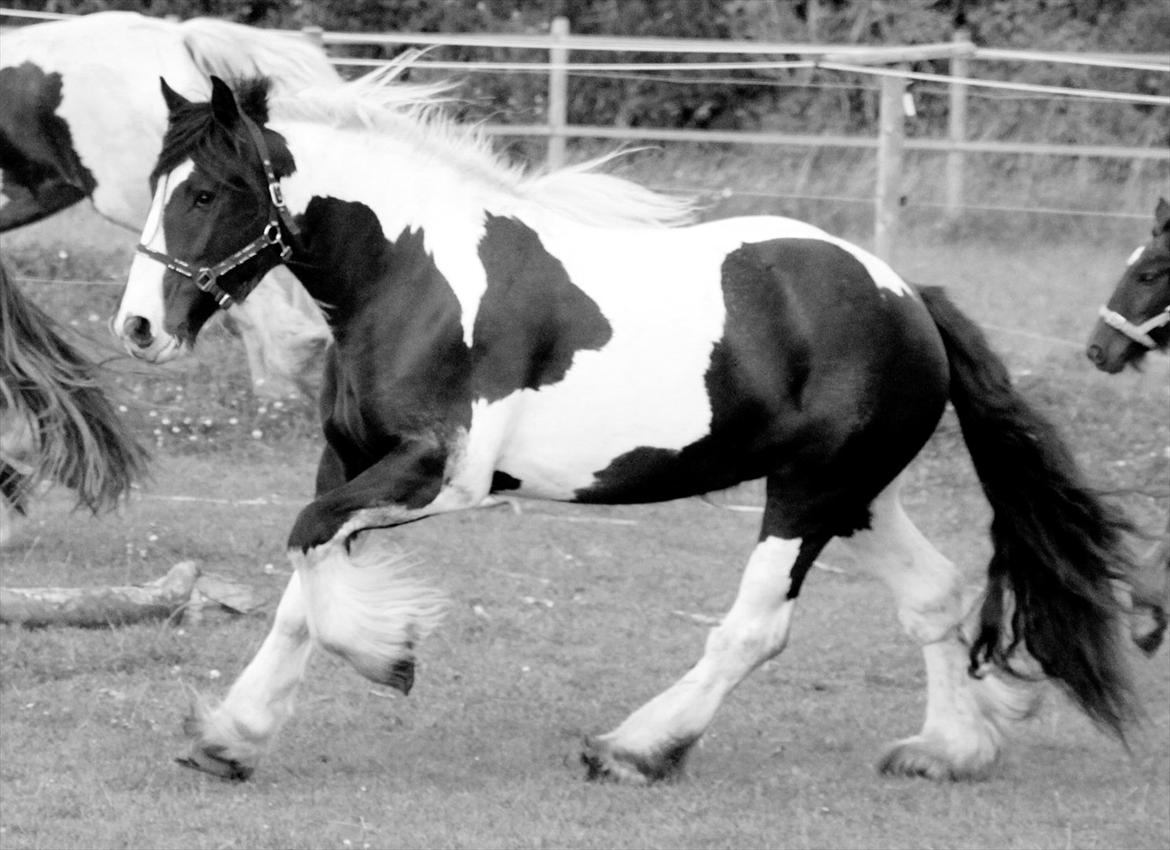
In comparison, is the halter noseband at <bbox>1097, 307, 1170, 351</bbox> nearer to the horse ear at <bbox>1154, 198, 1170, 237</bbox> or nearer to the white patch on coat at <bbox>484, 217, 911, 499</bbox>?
the horse ear at <bbox>1154, 198, 1170, 237</bbox>

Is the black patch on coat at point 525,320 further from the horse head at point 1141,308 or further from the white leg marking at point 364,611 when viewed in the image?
the horse head at point 1141,308

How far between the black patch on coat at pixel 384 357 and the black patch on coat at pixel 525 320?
68 mm

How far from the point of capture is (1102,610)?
209 inches

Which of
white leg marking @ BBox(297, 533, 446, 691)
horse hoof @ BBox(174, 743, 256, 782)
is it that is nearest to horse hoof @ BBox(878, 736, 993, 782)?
white leg marking @ BBox(297, 533, 446, 691)

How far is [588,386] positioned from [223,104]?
1.17 m

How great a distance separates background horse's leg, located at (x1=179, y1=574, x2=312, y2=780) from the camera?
4.95m

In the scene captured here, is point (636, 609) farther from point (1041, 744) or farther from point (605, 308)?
point (605, 308)

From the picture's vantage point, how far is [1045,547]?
17.5 feet

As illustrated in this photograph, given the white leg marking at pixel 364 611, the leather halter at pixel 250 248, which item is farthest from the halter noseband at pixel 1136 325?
the leather halter at pixel 250 248

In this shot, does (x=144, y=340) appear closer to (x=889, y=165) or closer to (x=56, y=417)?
(x=56, y=417)

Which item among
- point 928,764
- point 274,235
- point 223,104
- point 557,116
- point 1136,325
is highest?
point 223,104

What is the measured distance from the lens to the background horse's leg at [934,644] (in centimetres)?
538

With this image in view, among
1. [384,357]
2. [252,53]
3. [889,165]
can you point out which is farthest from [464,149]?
[889,165]

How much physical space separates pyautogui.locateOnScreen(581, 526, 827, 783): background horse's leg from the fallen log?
184 cm
